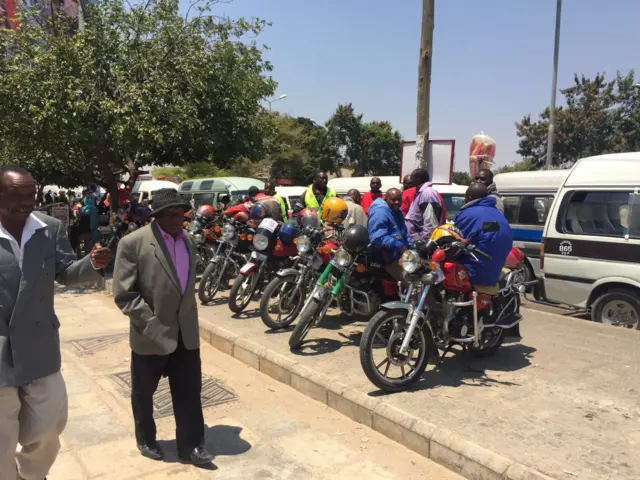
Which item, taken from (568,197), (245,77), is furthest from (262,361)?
(245,77)

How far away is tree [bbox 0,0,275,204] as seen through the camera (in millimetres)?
8406

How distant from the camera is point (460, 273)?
4492 millimetres

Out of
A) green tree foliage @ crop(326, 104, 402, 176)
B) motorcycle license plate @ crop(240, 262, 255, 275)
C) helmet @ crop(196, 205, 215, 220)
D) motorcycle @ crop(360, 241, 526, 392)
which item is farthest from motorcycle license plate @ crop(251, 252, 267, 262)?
green tree foliage @ crop(326, 104, 402, 176)

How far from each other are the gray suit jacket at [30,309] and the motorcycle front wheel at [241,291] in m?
3.96

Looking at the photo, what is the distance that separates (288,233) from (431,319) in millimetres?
2530

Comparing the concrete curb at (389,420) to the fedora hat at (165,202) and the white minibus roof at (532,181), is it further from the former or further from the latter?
the white minibus roof at (532,181)

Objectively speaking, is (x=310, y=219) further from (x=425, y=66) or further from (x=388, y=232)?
(x=425, y=66)

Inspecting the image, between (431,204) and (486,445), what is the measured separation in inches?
148

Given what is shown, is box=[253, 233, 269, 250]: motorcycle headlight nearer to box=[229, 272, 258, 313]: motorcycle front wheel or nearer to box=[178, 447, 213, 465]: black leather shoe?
box=[229, 272, 258, 313]: motorcycle front wheel

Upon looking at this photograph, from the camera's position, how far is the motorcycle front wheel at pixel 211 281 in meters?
7.25

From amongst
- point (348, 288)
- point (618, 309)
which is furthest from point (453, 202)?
point (348, 288)

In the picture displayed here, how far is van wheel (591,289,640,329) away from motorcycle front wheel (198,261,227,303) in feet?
16.4

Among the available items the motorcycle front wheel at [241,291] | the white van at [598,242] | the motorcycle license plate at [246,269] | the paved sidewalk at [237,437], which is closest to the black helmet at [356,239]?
the paved sidewalk at [237,437]

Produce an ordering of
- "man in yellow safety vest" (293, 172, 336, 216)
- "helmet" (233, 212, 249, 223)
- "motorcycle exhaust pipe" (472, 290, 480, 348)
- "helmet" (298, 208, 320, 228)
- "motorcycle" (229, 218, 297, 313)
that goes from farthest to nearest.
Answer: "man in yellow safety vest" (293, 172, 336, 216) < "helmet" (233, 212, 249, 223) < "motorcycle" (229, 218, 297, 313) < "helmet" (298, 208, 320, 228) < "motorcycle exhaust pipe" (472, 290, 480, 348)
